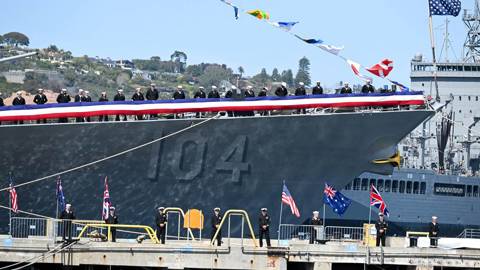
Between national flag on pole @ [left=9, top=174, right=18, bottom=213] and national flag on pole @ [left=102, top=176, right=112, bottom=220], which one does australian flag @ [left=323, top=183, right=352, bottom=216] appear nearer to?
national flag on pole @ [left=102, top=176, right=112, bottom=220]

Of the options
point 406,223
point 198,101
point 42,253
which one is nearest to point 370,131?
point 198,101

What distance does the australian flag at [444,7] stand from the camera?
41031mm

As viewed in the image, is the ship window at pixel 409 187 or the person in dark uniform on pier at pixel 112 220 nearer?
the person in dark uniform on pier at pixel 112 220

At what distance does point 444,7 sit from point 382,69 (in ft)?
12.4

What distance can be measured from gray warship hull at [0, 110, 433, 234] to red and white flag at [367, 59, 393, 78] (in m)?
1.53

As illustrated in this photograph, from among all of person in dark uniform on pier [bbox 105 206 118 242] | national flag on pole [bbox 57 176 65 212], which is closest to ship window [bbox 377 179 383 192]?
national flag on pole [bbox 57 176 65 212]

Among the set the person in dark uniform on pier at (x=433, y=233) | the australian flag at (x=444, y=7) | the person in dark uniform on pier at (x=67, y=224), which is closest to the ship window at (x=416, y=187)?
the australian flag at (x=444, y=7)

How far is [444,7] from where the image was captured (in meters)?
41.2

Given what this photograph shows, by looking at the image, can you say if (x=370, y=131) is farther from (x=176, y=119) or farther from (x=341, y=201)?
(x=176, y=119)

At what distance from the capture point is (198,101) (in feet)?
128

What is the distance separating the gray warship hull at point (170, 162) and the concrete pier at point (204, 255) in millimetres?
6226

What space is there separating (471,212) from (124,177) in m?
51.4

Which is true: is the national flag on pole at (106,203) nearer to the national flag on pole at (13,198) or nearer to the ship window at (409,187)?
the national flag on pole at (13,198)

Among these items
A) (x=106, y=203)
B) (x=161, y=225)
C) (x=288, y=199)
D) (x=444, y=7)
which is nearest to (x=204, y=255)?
(x=161, y=225)
